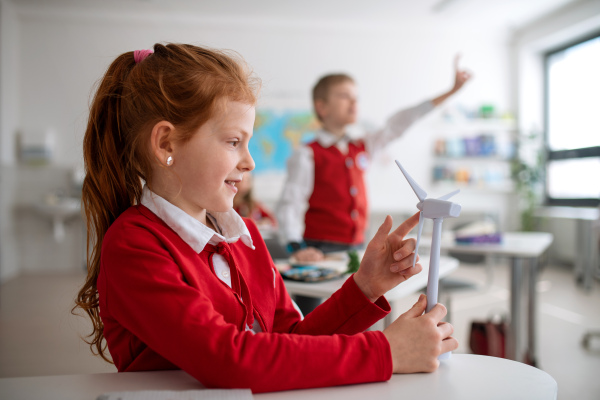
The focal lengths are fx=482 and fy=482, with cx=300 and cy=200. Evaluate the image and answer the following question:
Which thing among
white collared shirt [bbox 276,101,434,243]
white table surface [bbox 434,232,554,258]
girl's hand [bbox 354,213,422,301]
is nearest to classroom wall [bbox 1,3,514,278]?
white table surface [bbox 434,232,554,258]

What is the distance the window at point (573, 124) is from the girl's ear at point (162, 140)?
18.8 feet

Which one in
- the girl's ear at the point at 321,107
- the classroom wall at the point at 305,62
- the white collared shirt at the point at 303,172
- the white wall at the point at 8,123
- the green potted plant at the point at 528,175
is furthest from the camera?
the green potted plant at the point at 528,175

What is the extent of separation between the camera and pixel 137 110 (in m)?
0.79

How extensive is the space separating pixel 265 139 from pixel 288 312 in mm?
5371

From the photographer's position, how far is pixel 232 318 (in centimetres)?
77

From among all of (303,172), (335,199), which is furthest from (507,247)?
(303,172)

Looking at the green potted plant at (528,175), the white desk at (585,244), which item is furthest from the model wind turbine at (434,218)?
the green potted plant at (528,175)

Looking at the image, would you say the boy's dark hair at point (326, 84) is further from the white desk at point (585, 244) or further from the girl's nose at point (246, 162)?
the white desk at point (585, 244)

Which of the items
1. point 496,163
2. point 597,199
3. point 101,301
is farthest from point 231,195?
point 496,163

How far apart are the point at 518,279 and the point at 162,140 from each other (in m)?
2.29

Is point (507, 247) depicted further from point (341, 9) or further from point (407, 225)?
point (341, 9)

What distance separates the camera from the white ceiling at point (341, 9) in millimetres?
5594

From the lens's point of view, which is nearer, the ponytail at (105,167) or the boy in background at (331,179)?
the ponytail at (105,167)

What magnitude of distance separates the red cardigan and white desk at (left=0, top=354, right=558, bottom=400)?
0.02m
